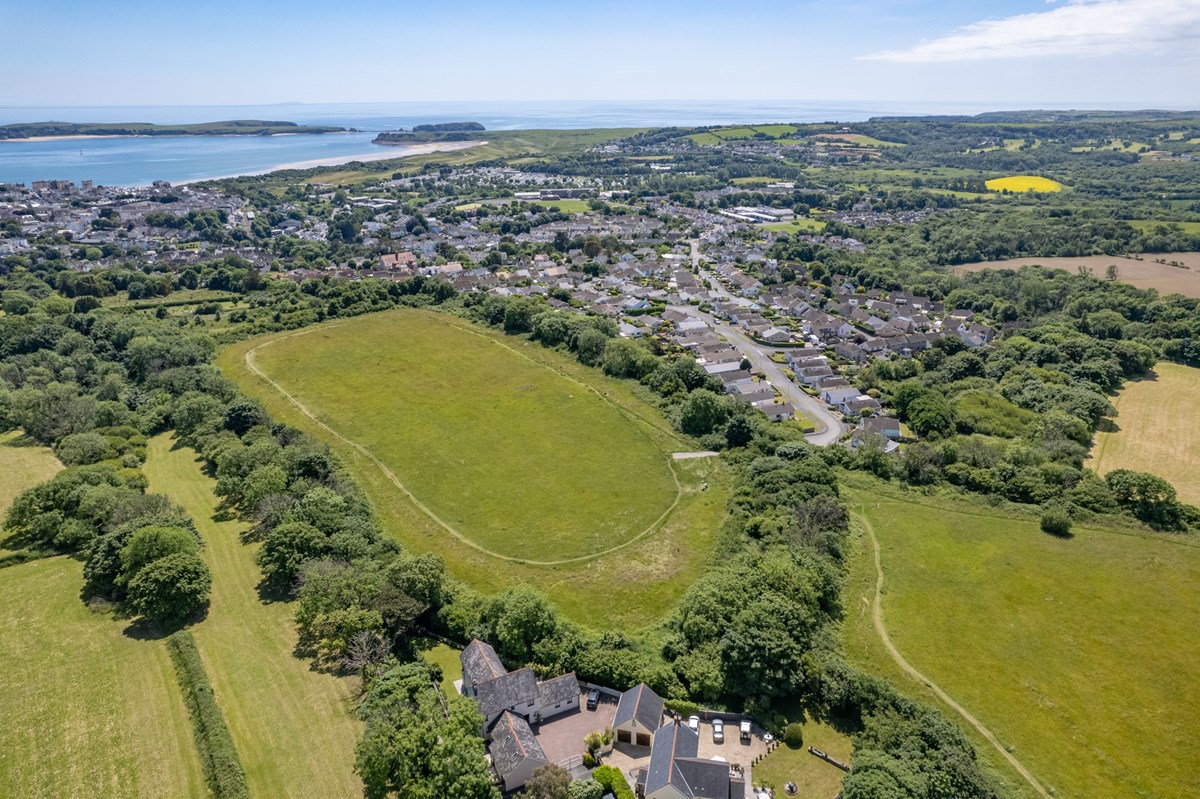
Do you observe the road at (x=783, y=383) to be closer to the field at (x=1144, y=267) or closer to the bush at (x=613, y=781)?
the bush at (x=613, y=781)

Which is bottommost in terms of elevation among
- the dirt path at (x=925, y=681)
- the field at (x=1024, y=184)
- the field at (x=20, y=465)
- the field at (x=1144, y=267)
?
the dirt path at (x=925, y=681)

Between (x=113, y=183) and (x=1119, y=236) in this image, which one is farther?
(x=113, y=183)

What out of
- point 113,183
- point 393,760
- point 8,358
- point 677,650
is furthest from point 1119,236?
point 113,183

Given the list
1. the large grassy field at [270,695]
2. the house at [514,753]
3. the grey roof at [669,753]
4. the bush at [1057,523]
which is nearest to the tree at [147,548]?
the large grassy field at [270,695]

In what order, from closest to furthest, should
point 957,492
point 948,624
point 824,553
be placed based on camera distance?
point 948,624 → point 824,553 → point 957,492

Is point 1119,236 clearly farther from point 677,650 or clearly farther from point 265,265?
point 265,265

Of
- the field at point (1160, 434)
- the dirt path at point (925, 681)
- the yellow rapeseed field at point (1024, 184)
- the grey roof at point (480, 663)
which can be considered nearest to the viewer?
the dirt path at point (925, 681)
